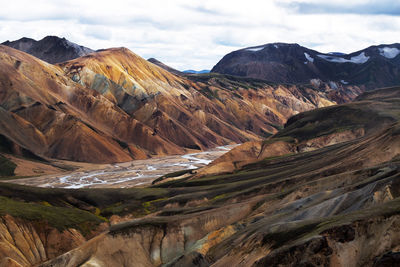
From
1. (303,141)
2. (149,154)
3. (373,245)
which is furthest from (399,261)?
(149,154)

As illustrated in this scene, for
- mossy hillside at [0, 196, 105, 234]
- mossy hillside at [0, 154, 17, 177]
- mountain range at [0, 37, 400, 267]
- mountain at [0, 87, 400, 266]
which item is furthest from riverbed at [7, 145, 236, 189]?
mossy hillside at [0, 196, 105, 234]

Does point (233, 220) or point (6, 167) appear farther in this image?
point (6, 167)

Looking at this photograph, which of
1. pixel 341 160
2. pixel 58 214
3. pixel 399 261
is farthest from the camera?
pixel 341 160

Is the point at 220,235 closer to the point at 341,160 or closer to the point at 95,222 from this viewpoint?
the point at 95,222

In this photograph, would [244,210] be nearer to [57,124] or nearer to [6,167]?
[6,167]

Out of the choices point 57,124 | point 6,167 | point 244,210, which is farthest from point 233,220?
point 57,124

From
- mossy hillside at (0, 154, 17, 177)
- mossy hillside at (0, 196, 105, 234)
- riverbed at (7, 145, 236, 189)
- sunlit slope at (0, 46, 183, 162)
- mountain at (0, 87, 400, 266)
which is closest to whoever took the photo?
mountain at (0, 87, 400, 266)

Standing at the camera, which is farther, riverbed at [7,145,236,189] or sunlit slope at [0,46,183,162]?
sunlit slope at [0,46,183,162]

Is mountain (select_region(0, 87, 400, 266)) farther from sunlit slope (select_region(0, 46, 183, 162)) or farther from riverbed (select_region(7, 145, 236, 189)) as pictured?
sunlit slope (select_region(0, 46, 183, 162))
